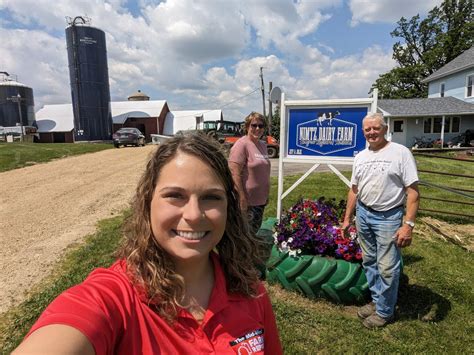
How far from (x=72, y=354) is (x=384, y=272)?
2.82 meters

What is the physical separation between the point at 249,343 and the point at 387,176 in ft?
7.38

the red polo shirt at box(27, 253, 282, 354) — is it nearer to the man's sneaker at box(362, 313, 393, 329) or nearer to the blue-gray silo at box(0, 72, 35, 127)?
the man's sneaker at box(362, 313, 393, 329)

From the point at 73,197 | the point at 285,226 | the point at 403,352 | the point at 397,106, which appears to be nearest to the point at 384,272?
the point at 403,352

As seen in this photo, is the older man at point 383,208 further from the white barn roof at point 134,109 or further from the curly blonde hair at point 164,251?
the white barn roof at point 134,109

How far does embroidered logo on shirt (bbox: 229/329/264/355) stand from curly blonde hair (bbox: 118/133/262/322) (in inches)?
6.1

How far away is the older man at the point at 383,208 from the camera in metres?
2.93

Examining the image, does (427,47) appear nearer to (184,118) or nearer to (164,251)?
(184,118)

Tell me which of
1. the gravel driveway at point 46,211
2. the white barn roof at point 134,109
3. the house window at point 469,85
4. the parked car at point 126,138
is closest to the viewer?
the gravel driveway at point 46,211

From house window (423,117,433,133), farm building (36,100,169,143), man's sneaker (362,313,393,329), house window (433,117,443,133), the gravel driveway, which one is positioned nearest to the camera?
man's sneaker (362,313,393,329)

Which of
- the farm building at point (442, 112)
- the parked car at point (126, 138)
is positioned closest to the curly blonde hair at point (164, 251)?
the parked car at point (126, 138)

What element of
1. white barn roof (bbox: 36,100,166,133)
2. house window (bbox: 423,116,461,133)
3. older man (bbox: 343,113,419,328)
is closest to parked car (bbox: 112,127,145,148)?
white barn roof (bbox: 36,100,166,133)

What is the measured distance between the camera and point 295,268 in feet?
11.9

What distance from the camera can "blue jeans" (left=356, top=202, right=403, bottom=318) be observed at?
3.00 m

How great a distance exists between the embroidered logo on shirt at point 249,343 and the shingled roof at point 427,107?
25.6 meters
